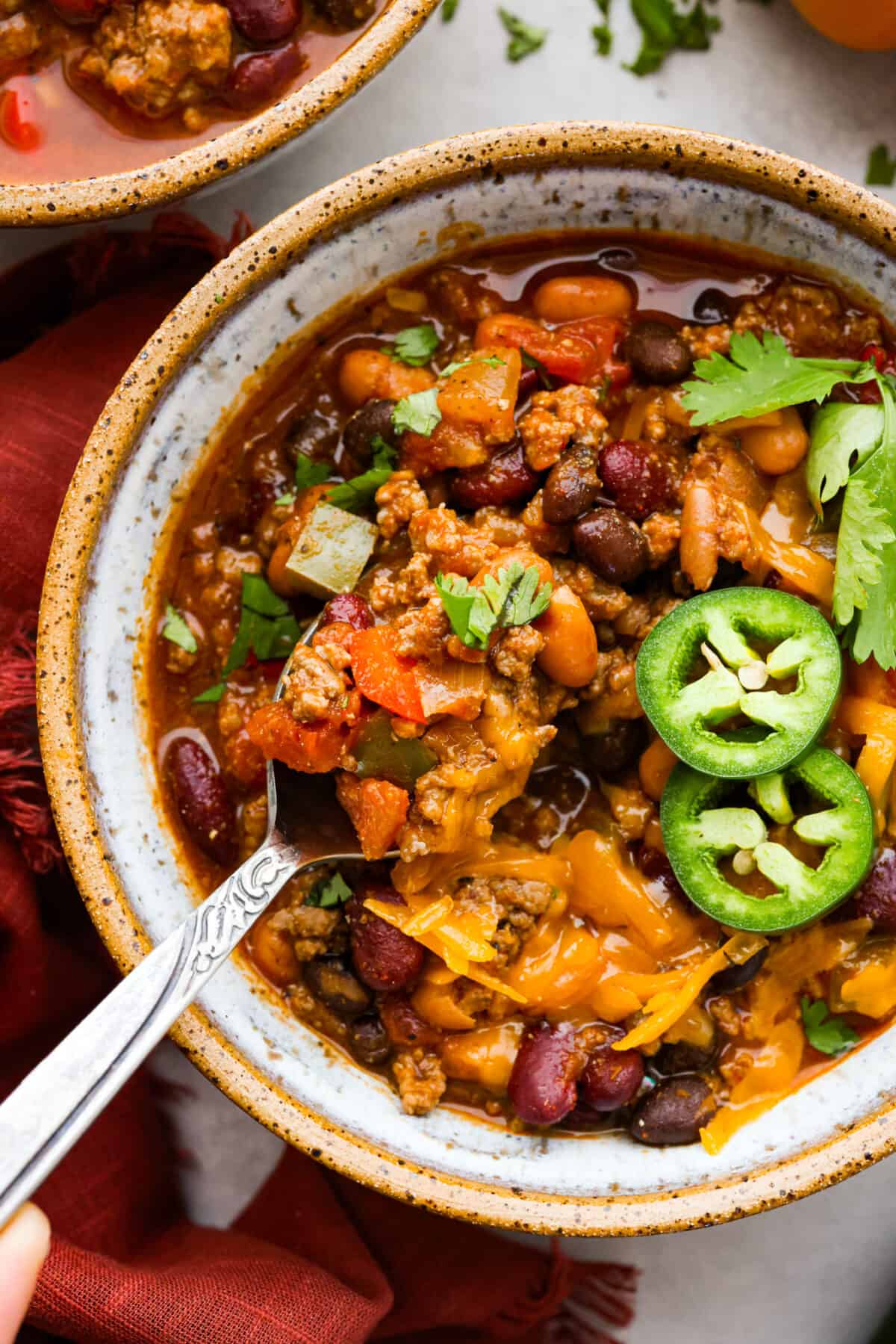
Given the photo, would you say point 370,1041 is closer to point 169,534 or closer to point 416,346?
point 169,534

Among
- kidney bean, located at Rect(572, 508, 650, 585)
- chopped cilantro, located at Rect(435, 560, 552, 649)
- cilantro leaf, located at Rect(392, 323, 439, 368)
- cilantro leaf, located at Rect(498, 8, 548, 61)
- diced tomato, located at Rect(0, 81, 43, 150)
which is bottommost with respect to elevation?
chopped cilantro, located at Rect(435, 560, 552, 649)

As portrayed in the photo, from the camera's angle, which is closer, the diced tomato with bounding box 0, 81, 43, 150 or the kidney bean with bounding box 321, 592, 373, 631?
the kidney bean with bounding box 321, 592, 373, 631

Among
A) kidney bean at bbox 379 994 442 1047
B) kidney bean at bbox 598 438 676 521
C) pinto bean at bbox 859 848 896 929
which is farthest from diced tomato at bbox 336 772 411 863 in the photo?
pinto bean at bbox 859 848 896 929

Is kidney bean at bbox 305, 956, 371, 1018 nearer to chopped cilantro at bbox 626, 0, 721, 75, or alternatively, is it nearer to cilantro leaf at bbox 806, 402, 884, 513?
cilantro leaf at bbox 806, 402, 884, 513

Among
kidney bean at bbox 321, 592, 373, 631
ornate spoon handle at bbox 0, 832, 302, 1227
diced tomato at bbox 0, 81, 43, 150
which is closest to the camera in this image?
ornate spoon handle at bbox 0, 832, 302, 1227

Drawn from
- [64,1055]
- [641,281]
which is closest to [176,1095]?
[64,1055]

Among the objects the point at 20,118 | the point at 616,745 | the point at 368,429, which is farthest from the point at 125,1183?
the point at 20,118
